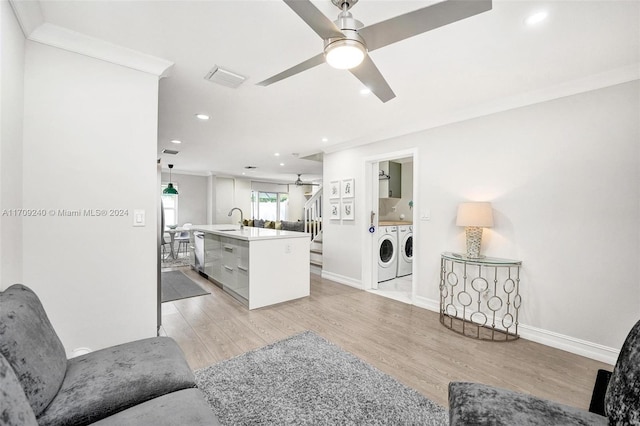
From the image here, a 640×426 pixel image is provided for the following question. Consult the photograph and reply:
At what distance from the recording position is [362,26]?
1348 millimetres

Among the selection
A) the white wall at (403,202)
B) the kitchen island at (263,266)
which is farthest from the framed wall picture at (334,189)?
the white wall at (403,202)

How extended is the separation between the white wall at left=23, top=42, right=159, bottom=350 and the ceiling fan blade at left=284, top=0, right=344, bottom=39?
154 cm

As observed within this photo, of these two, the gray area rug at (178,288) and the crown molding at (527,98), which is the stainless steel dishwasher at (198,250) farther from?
the crown molding at (527,98)

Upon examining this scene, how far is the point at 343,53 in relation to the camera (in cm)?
138

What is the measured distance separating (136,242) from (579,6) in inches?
127

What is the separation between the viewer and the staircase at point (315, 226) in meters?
5.97

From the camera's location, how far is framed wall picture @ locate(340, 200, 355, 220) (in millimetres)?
4598

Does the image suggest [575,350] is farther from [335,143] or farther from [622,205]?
[335,143]

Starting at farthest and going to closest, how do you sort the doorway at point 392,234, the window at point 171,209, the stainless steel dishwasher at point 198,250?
the window at point 171,209
the stainless steel dishwasher at point 198,250
the doorway at point 392,234

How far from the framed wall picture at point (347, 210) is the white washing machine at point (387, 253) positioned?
1.85 ft

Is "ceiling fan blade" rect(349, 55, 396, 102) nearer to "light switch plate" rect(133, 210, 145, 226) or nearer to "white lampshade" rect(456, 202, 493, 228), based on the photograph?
"white lampshade" rect(456, 202, 493, 228)

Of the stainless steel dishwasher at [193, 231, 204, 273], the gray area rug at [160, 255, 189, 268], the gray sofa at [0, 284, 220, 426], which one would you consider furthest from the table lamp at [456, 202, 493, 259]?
the gray area rug at [160, 255, 189, 268]

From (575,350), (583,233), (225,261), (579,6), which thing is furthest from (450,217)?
(225,261)

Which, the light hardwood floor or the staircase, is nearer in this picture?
the light hardwood floor
